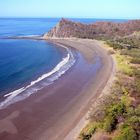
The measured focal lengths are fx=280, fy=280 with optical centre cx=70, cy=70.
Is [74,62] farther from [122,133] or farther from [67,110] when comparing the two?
[122,133]

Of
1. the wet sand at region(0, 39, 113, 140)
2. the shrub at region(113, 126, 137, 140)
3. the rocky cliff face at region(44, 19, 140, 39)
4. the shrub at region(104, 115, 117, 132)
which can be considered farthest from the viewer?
the rocky cliff face at region(44, 19, 140, 39)

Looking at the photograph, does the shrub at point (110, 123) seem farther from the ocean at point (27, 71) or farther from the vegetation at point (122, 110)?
the ocean at point (27, 71)

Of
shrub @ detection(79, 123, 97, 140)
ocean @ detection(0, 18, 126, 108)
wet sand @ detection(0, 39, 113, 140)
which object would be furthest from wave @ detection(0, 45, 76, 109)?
shrub @ detection(79, 123, 97, 140)

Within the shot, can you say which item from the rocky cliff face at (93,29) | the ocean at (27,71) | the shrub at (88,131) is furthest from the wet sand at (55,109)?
the rocky cliff face at (93,29)

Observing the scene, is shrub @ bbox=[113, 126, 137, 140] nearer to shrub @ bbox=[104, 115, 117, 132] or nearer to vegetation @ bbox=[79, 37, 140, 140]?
vegetation @ bbox=[79, 37, 140, 140]

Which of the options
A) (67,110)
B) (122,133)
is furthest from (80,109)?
(122,133)

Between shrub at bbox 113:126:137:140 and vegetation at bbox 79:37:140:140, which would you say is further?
vegetation at bbox 79:37:140:140

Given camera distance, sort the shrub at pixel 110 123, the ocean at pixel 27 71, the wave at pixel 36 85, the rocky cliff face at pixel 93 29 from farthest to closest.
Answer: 1. the rocky cliff face at pixel 93 29
2. the ocean at pixel 27 71
3. the wave at pixel 36 85
4. the shrub at pixel 110 123
